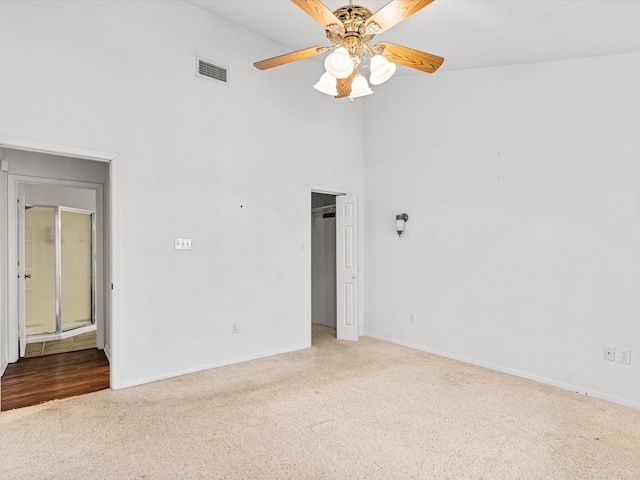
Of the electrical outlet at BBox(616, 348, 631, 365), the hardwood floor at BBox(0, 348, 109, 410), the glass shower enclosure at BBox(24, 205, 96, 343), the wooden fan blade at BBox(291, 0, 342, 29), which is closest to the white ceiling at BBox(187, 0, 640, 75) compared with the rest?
the wooden fan blade at BBox(291, 0, 342, 29)

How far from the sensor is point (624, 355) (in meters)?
3.25

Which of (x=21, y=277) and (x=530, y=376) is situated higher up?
(x=21, y=277)

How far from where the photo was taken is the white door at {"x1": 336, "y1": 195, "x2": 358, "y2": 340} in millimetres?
5355

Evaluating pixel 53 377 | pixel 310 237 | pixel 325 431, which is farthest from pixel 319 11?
pixel 53 377

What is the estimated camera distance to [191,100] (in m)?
3.95

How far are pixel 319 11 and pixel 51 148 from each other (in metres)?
2.41

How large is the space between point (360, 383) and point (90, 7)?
4079 millimetres

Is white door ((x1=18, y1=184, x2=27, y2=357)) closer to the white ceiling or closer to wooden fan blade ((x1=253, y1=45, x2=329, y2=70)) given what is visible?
the white ceiling

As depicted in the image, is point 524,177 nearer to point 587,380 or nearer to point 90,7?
point 587,380

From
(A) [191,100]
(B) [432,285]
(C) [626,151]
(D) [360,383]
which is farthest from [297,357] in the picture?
(C) [626,151]

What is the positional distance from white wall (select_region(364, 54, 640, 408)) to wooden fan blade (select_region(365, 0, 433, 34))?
2187 mm

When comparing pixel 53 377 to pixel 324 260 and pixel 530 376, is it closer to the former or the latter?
pixel 324 260

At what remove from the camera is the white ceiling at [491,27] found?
9.31 feet

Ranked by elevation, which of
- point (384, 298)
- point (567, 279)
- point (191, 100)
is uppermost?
point (191, 100)
